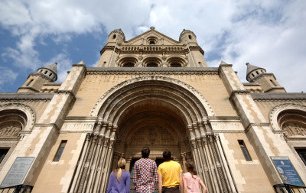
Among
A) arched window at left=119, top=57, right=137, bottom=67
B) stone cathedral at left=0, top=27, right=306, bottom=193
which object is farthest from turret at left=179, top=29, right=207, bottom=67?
stone cathedral at left=0, top=27, right=306, bottom=193

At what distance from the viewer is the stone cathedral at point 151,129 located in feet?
25.8

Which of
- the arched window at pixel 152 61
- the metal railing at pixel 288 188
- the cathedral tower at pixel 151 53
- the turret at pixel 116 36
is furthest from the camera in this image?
the turret at pixel 116 36

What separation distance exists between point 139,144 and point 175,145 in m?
2.17

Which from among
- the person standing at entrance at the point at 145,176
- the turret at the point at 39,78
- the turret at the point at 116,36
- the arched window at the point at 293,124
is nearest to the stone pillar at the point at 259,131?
the arched window at the point at 293,124

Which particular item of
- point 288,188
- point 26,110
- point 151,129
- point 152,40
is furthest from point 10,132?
point 152,40

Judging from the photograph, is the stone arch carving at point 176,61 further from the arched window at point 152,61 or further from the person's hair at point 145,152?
the person's hair at point 145,152

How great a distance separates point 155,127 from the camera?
12.9 m

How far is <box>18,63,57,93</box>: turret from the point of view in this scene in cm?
2005

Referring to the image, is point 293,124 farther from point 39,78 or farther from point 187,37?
point 39,78

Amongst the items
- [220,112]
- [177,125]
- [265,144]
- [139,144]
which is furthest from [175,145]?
[265,144]

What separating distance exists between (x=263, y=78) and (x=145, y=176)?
75.5 feet

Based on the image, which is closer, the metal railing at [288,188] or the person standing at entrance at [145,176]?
the person standing at entrance at [145,176]

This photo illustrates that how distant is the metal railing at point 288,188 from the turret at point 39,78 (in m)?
21.2

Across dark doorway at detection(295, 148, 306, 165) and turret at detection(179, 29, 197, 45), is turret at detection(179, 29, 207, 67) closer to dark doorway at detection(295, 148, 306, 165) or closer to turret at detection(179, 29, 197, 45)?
turret at detection(179, 29, 197, 45)
